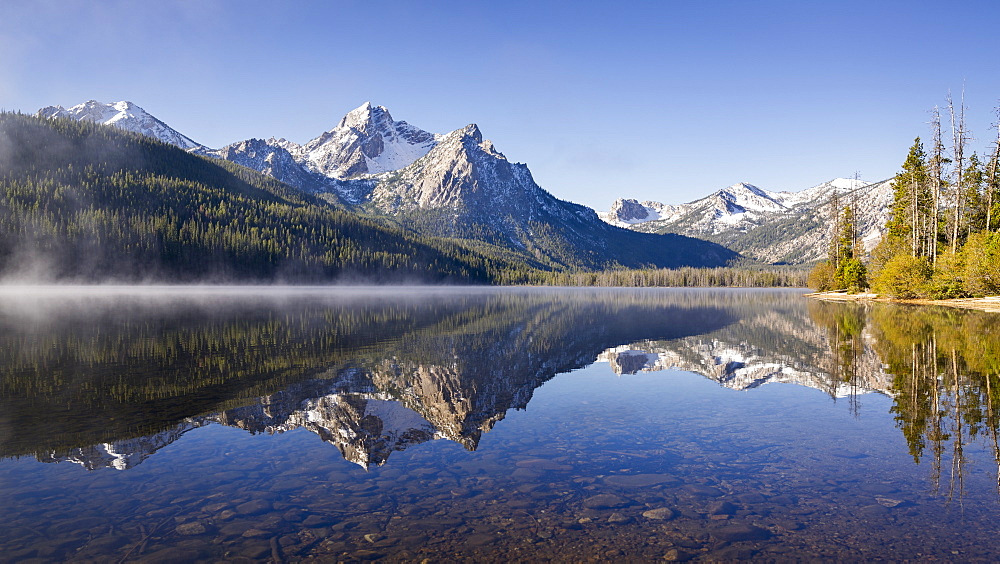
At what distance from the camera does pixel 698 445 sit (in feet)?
41.9

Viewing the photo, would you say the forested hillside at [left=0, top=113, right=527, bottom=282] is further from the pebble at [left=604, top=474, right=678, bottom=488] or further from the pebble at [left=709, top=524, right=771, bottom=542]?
the pebble at [left=709, top=524, right=771, bottom=542]

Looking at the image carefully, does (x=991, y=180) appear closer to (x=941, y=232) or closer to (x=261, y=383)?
(x=941, y=232)

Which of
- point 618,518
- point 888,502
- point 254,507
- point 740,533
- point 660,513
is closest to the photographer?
point 740,533

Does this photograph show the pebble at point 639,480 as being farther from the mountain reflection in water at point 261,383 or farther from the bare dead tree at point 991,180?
the bare dead tree at point 991,180

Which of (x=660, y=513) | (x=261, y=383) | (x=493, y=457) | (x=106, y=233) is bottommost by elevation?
(x=493, y=457)

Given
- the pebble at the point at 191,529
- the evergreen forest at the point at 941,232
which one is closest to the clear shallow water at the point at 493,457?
the pebble at the point at 191,529

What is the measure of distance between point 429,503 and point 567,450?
4.22m

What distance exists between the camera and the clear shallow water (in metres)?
7.89

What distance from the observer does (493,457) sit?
1189cm

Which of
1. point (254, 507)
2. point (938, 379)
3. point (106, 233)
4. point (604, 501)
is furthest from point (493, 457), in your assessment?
point (106, 233)

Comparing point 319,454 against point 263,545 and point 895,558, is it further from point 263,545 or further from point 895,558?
point 895,558

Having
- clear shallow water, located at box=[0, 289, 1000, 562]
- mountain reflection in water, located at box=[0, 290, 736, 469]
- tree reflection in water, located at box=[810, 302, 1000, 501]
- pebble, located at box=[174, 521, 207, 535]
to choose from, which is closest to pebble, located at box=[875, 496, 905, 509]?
clear shallow water, located at box=[0, 289, 1000, 562]

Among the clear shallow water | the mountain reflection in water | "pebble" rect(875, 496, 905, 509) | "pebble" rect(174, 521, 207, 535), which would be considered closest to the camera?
the clear shallow water

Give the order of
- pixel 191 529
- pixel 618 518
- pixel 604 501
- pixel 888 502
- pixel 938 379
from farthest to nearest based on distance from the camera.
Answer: pixel 938 379
pixel 604 501
pixel 888 502
pixel 618 518
pixel 191 529
